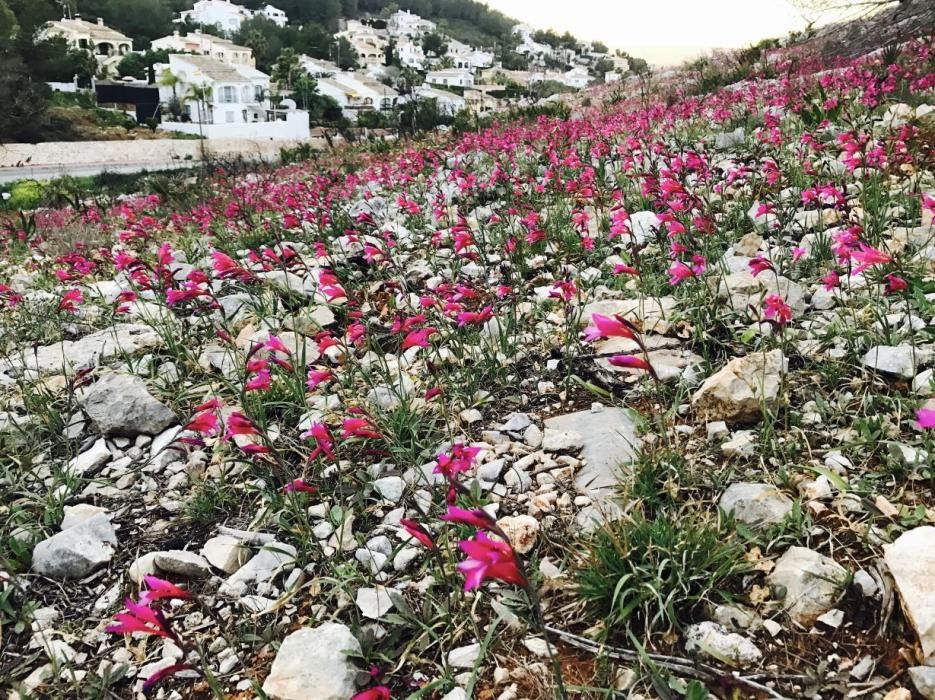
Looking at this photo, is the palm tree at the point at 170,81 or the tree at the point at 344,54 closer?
the palm tree at the point at 170,81

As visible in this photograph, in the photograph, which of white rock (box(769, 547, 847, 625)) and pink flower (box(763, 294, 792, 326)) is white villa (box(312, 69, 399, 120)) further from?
white rock (box(769, 547, 847, 625))

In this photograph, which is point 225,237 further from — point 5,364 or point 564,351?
point 564,351

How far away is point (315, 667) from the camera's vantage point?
2.15 meters

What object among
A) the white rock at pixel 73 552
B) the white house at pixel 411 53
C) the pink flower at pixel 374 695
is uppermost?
the white house at pixel 411 53

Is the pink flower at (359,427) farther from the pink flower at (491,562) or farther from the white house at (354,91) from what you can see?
the white house at (354,91)

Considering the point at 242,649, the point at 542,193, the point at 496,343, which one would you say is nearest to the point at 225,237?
the point at 542,193

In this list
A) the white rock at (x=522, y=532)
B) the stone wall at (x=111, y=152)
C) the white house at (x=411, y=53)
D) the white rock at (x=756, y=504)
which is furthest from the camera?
the white house at (x=411, y=53)

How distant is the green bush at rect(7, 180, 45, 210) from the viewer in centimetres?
2186

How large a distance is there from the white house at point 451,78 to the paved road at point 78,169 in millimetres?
79837

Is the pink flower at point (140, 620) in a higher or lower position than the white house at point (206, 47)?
lower

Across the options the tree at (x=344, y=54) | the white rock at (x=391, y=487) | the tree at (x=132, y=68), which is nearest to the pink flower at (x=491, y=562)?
the white rock at (x=391, y=487)

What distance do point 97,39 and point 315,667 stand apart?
4197 inches

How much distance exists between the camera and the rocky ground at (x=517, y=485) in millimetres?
2059

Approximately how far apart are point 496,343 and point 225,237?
5652 mm
